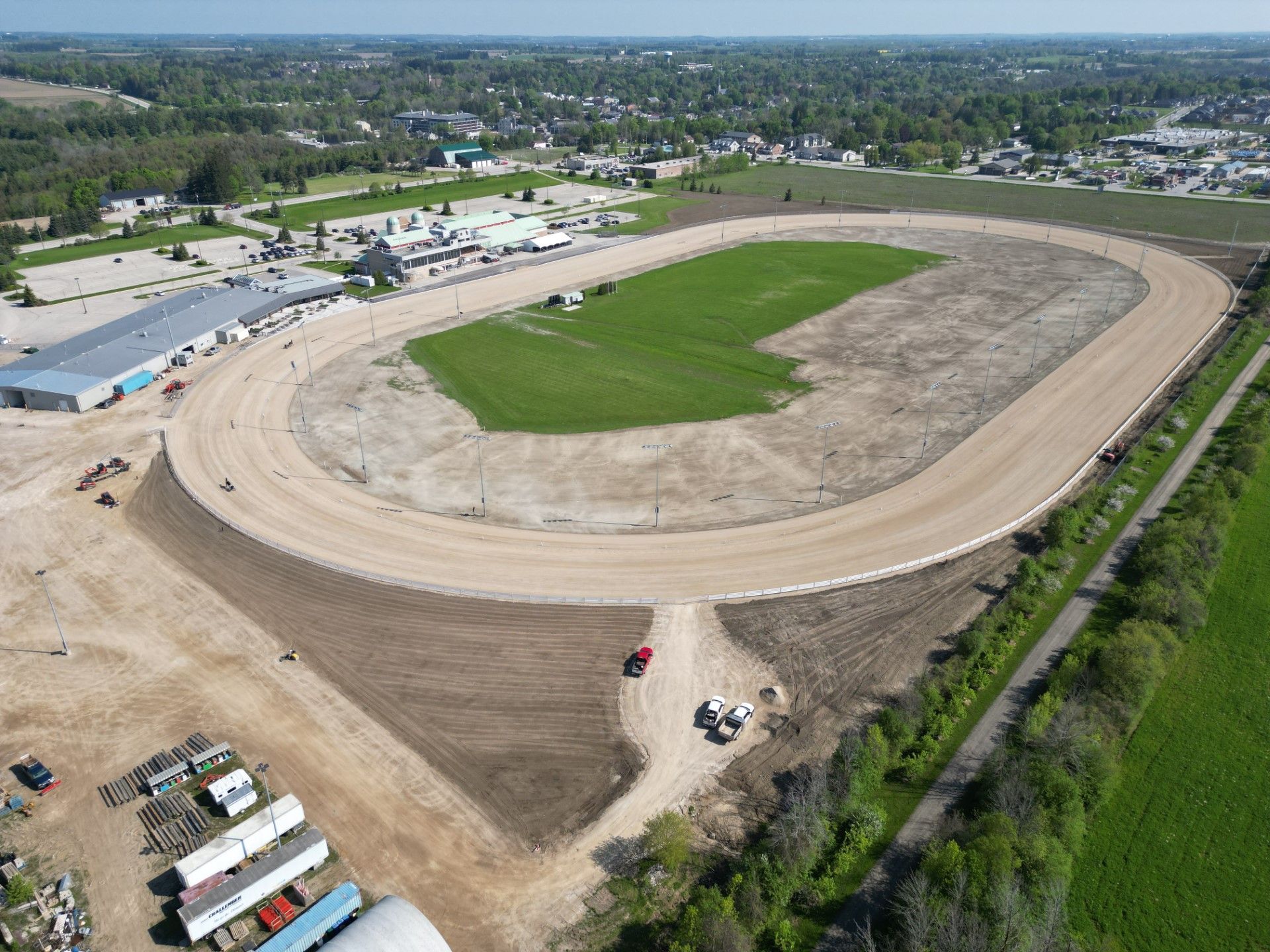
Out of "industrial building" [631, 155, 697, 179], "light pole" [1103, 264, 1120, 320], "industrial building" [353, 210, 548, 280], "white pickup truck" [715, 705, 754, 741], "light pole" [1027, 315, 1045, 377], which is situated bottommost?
"white pickup truck" [715, 705, 754, 741]

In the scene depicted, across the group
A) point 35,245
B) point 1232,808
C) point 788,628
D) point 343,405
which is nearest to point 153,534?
point 343,405

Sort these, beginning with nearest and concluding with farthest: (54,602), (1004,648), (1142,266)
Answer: (1004,648) < (54,602) < (1142,266)

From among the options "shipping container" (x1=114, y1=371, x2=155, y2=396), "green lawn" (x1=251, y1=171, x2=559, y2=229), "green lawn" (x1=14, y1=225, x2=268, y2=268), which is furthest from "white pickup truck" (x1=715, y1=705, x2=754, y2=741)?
"green lawn" (x1=251, y1=171, x2=559, y2=229)

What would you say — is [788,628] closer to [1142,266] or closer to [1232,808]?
[1232,808]

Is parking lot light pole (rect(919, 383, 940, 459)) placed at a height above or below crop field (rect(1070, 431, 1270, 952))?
above

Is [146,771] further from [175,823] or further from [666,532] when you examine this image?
[666,532]

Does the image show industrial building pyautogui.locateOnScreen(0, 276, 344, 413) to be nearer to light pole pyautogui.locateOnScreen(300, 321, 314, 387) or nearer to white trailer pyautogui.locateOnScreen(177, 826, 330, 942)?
light pole pyautogui.locateOnScreen(300, 321, 314, 387)

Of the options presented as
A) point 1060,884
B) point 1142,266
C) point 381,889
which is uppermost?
point 1142,266
